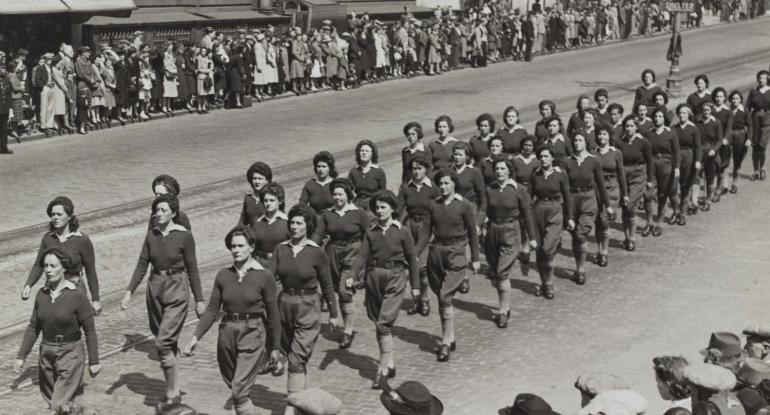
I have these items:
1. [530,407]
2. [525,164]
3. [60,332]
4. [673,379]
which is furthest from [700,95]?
[530,407]

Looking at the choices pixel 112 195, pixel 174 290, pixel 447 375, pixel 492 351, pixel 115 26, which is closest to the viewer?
pixel 174 290

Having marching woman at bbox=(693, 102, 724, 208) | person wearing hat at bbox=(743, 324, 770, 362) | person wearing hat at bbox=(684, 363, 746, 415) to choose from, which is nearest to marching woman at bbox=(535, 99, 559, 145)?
marching woman at bbox=(693, 102, 724, 208)

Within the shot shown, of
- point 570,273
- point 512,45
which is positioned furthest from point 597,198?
point 512,45

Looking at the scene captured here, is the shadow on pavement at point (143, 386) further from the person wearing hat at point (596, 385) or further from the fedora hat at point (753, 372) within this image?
the fedora hat at point (753, 372)

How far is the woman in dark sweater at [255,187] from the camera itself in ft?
39.8

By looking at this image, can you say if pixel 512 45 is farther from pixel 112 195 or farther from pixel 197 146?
pixel 112 195

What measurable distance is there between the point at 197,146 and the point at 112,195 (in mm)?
5166

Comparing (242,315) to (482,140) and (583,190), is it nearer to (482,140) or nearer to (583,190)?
(583,190)

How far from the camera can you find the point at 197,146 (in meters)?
24.1

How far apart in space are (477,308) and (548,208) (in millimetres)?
1571

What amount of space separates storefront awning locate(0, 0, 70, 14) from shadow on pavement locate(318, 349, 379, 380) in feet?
60.2

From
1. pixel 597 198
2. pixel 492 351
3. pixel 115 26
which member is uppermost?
pixel 115 26

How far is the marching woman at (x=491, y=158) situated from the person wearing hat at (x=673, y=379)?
6.63 metres

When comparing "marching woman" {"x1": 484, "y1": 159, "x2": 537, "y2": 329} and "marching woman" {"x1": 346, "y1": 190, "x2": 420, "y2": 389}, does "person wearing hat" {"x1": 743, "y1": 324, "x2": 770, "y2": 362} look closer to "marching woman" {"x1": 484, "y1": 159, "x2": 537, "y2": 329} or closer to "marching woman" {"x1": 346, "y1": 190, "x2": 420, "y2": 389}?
"marching woman" {"x1": 346, "y1": 190, "x2": 420, "y2": 389}
